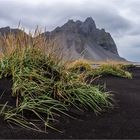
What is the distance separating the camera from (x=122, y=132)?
603 cm

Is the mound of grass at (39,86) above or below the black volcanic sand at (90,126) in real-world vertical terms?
above

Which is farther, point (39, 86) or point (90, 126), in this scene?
point (39, 86)

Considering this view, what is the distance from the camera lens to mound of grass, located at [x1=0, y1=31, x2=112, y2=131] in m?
6.44

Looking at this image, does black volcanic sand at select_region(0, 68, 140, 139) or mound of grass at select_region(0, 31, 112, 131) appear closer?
black volcanic sand at select_region(0, 68, 140, 139)

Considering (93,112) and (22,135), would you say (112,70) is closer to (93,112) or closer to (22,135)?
(93,112)

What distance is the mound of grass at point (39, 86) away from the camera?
6438 mm

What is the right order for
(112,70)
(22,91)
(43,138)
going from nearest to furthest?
1. (43,138)
2. (22,91)
3. (112,70)

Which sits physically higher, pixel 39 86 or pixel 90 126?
pixel 39 86

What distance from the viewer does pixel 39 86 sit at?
7.16m

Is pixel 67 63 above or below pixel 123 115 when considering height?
above

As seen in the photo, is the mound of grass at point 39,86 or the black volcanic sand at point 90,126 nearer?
the black volcanic sand at point 90,126

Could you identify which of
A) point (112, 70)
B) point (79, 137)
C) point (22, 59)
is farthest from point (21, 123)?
point (112, 70)

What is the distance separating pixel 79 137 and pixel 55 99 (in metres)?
1.41

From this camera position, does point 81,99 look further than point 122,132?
Yes
